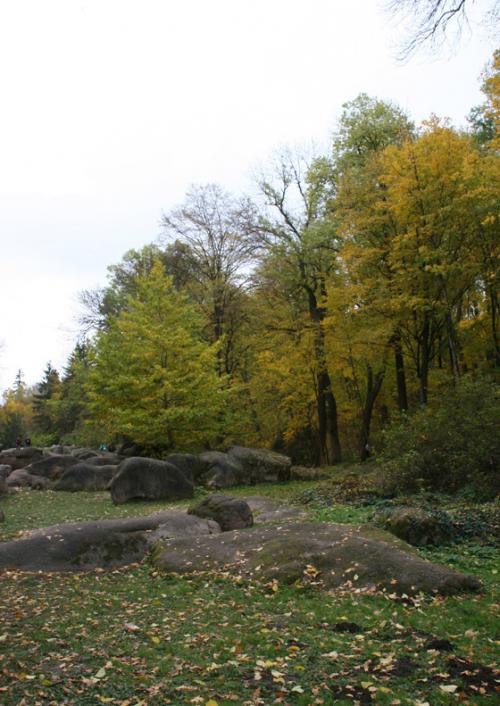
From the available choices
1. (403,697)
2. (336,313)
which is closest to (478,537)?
(403,697)

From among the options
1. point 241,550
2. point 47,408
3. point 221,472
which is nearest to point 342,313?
point 221,472

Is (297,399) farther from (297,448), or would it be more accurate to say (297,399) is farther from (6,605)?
(6,605)

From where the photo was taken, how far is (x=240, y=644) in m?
6.22

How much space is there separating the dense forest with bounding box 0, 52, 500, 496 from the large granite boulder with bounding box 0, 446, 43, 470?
458cm

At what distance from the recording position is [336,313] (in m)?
25.1

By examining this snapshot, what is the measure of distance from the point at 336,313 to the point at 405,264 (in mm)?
4874

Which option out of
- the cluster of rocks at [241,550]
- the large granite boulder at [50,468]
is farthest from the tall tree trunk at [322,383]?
the cluster of rocks at [241,550]

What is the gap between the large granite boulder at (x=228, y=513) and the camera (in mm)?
12117

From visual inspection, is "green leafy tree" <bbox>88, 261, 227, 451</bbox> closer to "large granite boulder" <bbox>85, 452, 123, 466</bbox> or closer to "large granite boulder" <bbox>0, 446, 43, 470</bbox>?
"large granite boulder" <bbox>85, 452, 123, 466</bbox>

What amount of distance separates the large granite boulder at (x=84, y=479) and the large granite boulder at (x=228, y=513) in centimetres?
1017

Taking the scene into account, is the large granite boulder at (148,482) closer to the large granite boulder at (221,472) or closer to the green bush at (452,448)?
the large granite boulder at (221,472)

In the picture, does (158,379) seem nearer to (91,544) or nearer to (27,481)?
(27,481)

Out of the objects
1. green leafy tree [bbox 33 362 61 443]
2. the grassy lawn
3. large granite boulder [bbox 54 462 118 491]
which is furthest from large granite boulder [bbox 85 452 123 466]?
green leafy tree [bbox 33 362 61 443]

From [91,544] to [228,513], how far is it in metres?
2.72
